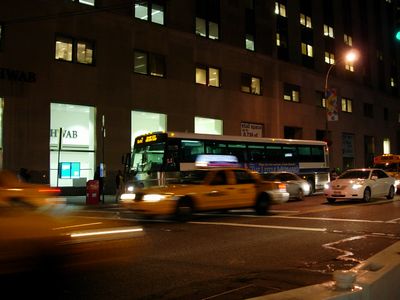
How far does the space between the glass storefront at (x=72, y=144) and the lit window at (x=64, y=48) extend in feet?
8.78

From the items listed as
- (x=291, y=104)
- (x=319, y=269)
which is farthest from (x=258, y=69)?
(x=319, y=269)

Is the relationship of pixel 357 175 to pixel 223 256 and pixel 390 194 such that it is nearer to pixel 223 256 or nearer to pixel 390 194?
pixel 390 194

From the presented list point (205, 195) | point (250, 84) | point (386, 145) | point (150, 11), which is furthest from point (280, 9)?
Answer: point (205, 195)

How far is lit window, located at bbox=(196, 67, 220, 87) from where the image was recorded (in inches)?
1400

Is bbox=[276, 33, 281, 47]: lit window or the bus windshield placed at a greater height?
bbox=[276, 33, 281, 47]: lit window

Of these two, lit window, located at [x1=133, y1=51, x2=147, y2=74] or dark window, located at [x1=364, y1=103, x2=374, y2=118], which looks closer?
lit window, located at [x1=133, y1=51, x2=147, y2=74]

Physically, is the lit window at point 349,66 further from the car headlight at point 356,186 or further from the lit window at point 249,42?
the car headlight at point 356,186

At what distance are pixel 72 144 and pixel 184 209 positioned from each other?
15.4m

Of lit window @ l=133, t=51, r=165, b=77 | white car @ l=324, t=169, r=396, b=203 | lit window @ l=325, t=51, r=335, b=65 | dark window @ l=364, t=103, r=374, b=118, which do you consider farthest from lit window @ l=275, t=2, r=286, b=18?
white car @ l=324, t=169, r=396, b=203

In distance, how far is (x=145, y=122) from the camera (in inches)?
1260

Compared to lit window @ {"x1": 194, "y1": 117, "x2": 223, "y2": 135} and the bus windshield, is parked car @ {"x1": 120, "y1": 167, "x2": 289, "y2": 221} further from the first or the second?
lit window @ {"x1": 194, "y1": 117, "x2": 223, "y2": 135}

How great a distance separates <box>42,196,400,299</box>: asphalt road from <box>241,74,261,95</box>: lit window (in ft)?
81.4

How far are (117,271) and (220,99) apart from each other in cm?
2957

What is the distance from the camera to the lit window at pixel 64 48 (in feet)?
90.3
